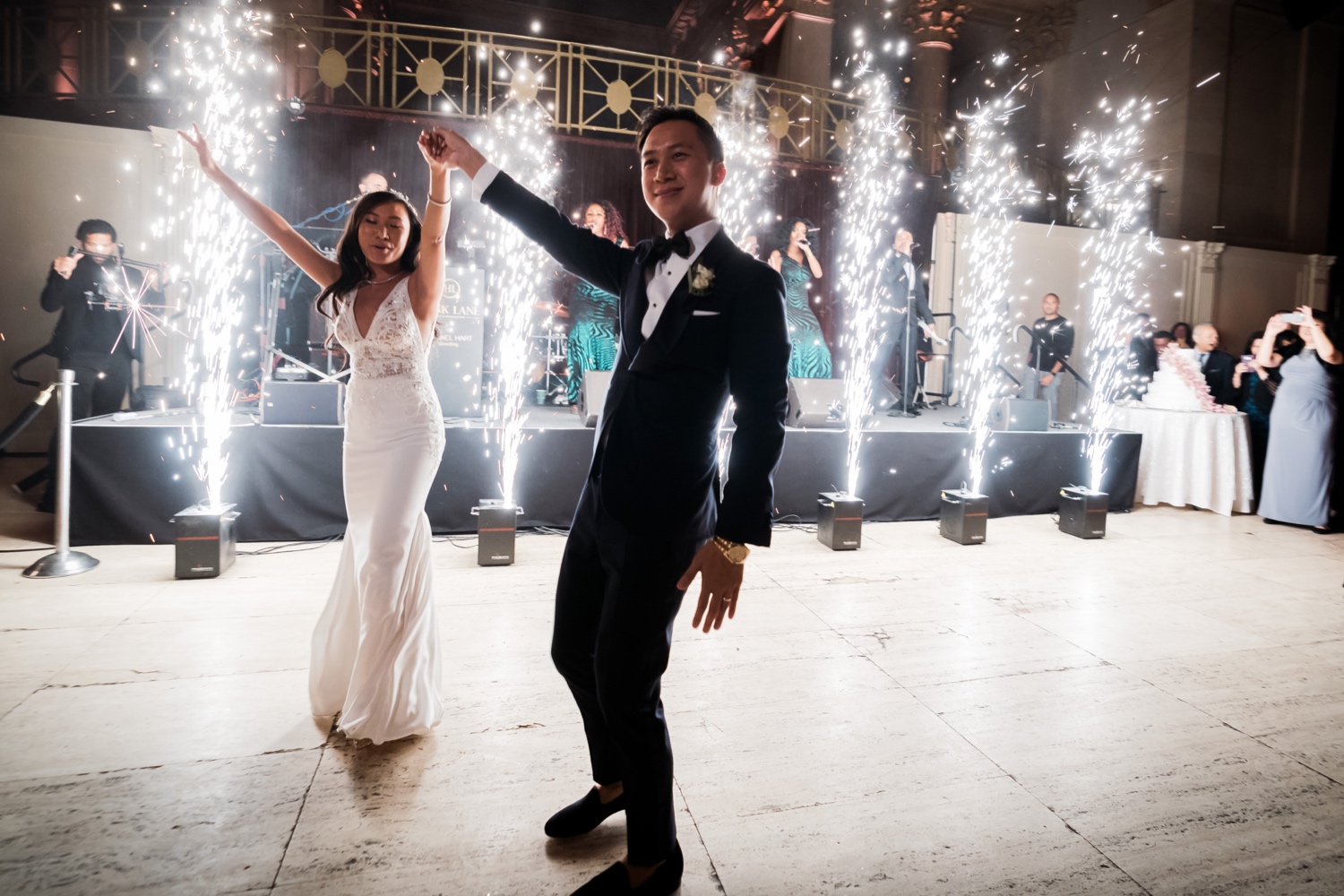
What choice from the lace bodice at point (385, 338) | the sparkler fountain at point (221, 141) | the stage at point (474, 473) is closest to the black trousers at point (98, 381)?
the sparkler fountain at point (221, 141)

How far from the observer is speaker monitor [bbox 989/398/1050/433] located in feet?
17.2

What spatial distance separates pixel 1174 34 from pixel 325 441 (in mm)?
12799

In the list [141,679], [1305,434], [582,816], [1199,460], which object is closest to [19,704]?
[141,679]

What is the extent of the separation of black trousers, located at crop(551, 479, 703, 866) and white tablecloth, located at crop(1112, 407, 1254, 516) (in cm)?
579

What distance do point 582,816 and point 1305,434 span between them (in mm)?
6068

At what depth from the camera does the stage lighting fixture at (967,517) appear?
433cm

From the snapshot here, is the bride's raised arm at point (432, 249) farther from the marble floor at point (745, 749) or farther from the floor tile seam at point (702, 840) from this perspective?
the floor tile seam at point (702, 840)

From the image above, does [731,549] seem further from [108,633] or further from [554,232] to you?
[108,633]

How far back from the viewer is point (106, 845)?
4.81 feet

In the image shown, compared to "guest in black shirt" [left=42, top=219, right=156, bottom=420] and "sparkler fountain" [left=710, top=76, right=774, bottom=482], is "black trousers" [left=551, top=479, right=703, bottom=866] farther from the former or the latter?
"sparkler fountain" [left=710, top=76, right=774, bottom=482]

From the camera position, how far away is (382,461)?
193 cm

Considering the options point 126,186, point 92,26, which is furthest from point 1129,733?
point 92,26

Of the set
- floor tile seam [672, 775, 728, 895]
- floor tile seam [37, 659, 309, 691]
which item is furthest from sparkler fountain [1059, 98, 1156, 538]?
floor tile seam [37, 659, 309, 691]

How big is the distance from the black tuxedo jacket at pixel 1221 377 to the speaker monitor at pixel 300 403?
286 inches
